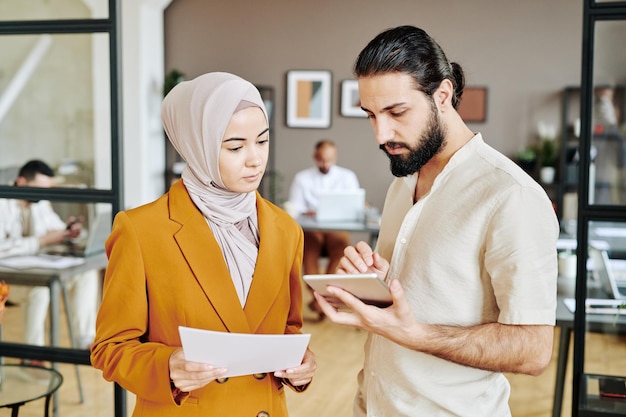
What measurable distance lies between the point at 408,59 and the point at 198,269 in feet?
2.13

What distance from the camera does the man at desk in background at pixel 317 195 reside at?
668 cm

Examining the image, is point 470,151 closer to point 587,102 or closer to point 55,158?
point 587,102

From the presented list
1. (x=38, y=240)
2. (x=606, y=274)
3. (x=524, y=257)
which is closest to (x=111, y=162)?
(x=38, y=240)

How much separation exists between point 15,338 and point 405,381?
1.56m

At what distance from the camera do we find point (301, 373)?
163cm

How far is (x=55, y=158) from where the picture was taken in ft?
8.21

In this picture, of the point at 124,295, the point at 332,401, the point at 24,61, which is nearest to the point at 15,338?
the point at 24,61

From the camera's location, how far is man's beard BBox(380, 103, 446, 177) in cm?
164

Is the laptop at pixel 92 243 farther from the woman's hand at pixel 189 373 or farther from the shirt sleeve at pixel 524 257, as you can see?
the shirt sleeve at pixel 524 257

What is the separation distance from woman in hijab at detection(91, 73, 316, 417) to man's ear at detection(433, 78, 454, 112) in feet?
1.29

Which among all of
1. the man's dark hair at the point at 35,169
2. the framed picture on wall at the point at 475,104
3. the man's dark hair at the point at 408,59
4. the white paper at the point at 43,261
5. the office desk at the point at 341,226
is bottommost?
the office desk at the point at 341,226

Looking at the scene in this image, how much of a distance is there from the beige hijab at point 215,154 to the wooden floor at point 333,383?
1.08 meters

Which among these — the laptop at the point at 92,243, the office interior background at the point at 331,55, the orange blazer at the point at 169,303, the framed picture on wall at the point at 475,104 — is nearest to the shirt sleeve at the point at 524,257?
the orange blazer at the point at 169,303

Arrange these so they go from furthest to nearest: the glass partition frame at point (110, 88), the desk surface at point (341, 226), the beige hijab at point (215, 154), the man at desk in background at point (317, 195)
→ the man at desk in background at point (317, 195) → the desk surface at point (341, 226) → the glass partition frame at point (110, 88) → the beige hijab at point (215, 154)
